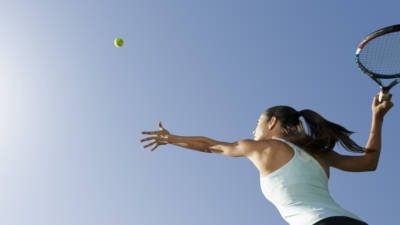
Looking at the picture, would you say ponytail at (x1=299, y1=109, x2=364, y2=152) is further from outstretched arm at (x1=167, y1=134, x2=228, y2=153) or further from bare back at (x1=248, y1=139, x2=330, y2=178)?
outstretched arm at (x1=167, y1=134, x2=228, y2=153)

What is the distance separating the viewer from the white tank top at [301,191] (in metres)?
4.41

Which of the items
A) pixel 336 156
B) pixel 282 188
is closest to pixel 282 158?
pixel 282 188

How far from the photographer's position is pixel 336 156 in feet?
18.2

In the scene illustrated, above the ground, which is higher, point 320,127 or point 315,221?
point 320,127

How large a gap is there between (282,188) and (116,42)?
10269 millimetres

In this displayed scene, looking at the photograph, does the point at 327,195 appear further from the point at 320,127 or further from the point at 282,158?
the point at 320,127

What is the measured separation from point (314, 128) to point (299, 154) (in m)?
0.87

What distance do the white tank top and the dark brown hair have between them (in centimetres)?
60

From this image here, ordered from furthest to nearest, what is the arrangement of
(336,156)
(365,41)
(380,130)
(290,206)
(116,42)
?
(116,42)
(365,41)
(380,130)
(336,156)
(290,206)

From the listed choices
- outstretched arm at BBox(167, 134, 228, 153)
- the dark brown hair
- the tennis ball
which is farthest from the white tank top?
the tennis ball

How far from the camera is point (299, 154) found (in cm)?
482

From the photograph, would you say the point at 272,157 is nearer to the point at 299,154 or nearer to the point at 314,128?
the point at 299,154

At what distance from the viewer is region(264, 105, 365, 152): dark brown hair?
543cm

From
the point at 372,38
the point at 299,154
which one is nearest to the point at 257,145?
the point at 299,154
